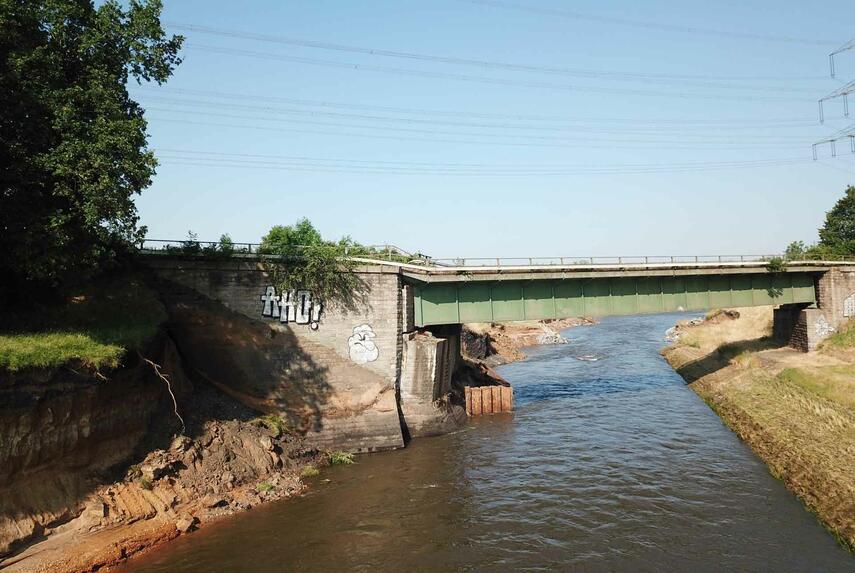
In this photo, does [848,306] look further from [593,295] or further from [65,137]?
[65,137]

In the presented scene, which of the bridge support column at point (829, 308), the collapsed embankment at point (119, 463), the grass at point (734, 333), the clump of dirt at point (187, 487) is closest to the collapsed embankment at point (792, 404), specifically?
the grass at point (734, 333)

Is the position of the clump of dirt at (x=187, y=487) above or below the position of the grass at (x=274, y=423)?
below

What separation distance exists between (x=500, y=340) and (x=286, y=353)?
146 feet

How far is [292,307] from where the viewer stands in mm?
30109

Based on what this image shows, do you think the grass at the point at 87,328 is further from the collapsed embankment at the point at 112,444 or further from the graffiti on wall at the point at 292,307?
the graffiti on wall at the point at 292,307

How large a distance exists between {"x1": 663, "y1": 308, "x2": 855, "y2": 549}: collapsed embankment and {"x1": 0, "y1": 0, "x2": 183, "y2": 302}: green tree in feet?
95.9

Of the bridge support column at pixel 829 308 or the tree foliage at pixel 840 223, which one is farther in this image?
the tree foliage at pixel 840 223

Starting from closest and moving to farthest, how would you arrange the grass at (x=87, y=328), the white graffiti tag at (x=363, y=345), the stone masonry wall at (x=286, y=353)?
the grass at (x=87, y=328), the stone masonry wall at (x=286, y=353), the white graffiti tag at (x=363, y=345)

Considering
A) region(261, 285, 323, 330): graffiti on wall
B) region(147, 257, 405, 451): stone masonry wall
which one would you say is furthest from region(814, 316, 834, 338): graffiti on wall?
region(261, 285, 323, 330): graffiti on wall

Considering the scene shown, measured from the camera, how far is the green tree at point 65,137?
19.2 m

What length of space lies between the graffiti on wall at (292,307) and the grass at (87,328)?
5.46 m

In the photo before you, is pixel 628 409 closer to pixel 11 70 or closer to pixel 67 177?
pixel 67 177

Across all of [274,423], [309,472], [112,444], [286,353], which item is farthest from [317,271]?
[112,444]

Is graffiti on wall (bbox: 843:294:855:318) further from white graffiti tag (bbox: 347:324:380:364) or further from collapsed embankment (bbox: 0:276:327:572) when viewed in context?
collapsed embankment (bbox: 0:276:327:572)
